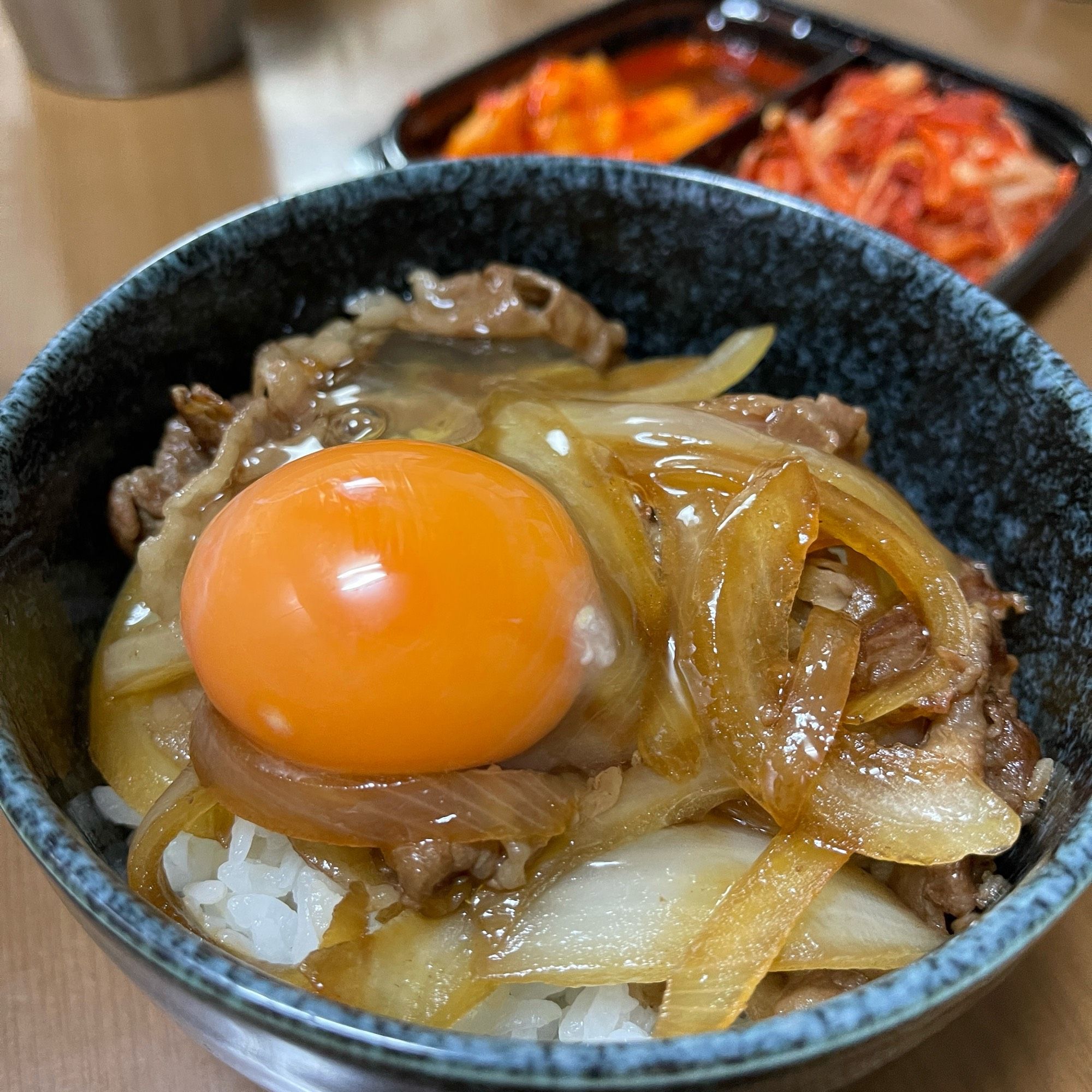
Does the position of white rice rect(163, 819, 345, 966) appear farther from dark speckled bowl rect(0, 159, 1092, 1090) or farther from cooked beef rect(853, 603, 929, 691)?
cooked beef rect(853, 603, 929, 691)

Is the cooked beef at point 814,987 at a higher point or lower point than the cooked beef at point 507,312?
lower

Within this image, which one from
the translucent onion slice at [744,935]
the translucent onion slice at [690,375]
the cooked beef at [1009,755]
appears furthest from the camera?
the translucent onion slice at [690,375]

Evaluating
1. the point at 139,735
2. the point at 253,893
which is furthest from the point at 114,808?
the point at 253,893

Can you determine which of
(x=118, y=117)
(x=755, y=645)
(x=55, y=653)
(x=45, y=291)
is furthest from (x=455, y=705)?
(x=118, y=117)

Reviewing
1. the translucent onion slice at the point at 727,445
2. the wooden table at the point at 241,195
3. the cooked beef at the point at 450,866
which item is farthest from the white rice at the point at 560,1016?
the translucent onion slice at the point at 727,445

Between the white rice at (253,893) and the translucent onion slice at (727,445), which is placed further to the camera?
the translucent onion slice at (727,445)

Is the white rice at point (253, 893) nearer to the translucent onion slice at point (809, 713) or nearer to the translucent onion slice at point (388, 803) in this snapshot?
the translucent onion slice at point (388, 803)

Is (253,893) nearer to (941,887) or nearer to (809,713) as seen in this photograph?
(809,713)
